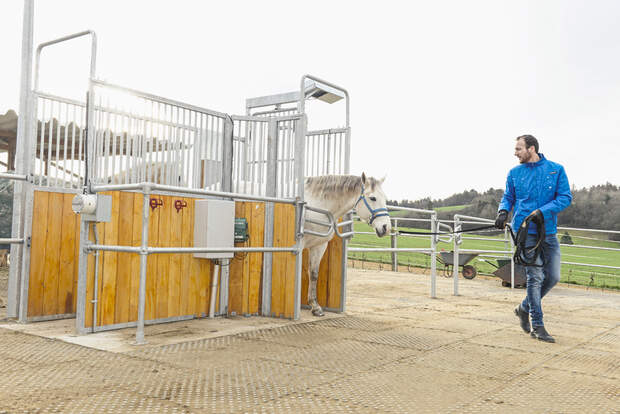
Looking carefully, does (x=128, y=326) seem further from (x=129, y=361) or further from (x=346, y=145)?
(x=346, y=145)

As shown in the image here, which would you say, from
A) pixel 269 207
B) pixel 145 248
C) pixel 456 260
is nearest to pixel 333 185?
pixel 269 207

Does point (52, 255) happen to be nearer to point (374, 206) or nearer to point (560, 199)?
point (374, 206)

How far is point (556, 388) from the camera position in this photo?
2.74 metres

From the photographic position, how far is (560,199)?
4137 mm

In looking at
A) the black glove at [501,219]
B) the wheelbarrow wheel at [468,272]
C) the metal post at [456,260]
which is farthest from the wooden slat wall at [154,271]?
the wheelbarrow wheel at [468,272]

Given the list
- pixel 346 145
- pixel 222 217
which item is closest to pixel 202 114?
pixel 222 217

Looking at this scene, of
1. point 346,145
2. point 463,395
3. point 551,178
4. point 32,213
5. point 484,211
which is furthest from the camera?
point 484,211

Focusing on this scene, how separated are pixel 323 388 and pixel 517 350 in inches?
71.5

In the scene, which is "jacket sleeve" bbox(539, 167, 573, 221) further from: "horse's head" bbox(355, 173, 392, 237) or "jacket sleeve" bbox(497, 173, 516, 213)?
"horse's head" bbox(355, 173, 392, 237)

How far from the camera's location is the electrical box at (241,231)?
495cm

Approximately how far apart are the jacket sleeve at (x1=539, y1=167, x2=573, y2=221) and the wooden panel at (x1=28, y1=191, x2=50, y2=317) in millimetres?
4178

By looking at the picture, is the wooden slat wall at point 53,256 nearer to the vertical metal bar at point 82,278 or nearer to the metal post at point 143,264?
the vertical metal bar at point 82,278

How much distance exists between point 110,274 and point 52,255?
87 cm

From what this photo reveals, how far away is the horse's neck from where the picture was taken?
529 cm
